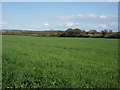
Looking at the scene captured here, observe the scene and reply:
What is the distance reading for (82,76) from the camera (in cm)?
756

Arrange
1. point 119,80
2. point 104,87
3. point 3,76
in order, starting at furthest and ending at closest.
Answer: point 119,80
point 3,76
point 104,87

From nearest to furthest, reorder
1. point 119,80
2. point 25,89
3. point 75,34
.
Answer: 1. point 25,89
2. point 119,80
3. point 75,34

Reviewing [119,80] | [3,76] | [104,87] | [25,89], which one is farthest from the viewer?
[119,80]

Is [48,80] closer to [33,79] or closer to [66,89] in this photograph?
[33,79]

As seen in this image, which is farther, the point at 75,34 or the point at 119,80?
the point at 75,34

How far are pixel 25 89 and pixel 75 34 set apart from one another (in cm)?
8087

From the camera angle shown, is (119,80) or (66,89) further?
(119,80)

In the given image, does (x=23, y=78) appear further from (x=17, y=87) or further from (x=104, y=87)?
(x=104, y=87)

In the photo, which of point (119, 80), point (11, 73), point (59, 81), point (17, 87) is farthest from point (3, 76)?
point (119, 80)

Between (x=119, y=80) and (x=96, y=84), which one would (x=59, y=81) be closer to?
(x=96, y=84)

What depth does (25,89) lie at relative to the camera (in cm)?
552

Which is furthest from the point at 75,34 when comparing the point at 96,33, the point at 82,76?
the point at 82,76

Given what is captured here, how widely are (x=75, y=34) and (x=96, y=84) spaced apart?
7976cm

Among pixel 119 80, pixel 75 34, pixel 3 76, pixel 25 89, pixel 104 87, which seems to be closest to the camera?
pixel 25 89
